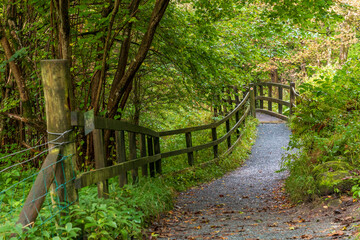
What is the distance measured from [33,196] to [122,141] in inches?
77.6

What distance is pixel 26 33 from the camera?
23.5ft

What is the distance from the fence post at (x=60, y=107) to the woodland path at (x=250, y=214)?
1.49 m

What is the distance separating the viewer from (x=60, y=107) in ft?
11.2

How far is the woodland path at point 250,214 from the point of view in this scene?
166 inches

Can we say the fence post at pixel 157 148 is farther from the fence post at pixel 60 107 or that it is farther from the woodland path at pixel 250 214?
the fence post at pixel 60 107

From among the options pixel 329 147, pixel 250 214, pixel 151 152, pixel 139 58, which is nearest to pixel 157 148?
pixel 151 152

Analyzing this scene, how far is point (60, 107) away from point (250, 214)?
3.36 meters

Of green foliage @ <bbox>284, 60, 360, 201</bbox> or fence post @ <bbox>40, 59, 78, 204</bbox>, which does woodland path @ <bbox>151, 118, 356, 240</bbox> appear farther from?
fence post @ <bbox>40, 59, 78, 204</bbox>

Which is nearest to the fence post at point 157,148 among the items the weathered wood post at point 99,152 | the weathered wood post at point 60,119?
the weathered wood post at point 99,152

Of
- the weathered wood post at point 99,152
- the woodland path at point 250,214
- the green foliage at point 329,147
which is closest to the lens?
the weathered wood post at point 99,152

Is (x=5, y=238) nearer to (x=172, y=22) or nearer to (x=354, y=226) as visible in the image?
(x=354, y=226)

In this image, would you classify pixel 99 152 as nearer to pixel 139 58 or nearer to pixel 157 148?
pixel 139 58

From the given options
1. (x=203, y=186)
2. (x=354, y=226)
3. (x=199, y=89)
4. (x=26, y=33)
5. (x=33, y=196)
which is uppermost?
(x=26, y=33)

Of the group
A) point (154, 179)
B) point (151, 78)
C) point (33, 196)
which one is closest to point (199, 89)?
point (151, 78)
